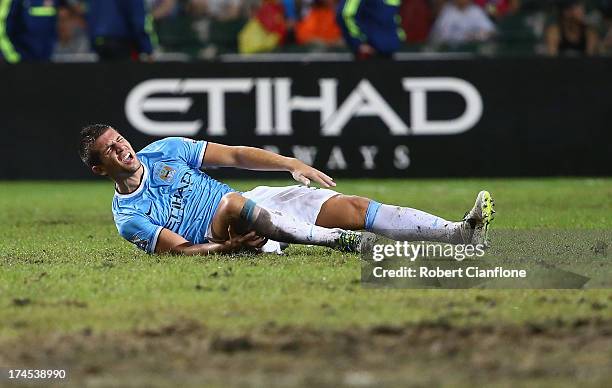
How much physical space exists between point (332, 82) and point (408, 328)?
11.0 m

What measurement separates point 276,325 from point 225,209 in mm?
2302

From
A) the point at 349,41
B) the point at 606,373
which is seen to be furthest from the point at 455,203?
the point at 606,373

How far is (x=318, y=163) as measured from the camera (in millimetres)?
17109

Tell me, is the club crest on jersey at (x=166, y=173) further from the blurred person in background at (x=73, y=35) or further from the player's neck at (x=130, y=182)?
the blurred person in background at (x=73, y=35)

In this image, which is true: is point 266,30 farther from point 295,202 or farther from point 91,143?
point 91,143

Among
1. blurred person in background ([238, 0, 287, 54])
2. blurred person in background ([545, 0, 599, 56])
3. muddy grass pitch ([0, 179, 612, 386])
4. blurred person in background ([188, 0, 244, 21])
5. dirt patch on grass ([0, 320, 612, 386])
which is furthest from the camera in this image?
blurred person in background ([188, 0, 244, 21])

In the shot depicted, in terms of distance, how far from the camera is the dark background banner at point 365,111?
1702cm

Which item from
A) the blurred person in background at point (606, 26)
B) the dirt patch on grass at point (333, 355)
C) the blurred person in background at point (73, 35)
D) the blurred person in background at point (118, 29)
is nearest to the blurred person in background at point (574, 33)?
the blurred person in background at point (606, 26)

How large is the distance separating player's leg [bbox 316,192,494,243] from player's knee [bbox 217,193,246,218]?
0.79m

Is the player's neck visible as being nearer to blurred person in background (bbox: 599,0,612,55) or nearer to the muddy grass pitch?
the muddy grass pitch

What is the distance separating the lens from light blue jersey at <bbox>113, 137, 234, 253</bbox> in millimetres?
8828

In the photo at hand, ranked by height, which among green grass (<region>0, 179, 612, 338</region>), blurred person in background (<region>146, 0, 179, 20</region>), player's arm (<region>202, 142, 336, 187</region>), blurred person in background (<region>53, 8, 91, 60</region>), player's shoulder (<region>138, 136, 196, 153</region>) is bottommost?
green grass (<region>0, 179, 612, 338</region>)

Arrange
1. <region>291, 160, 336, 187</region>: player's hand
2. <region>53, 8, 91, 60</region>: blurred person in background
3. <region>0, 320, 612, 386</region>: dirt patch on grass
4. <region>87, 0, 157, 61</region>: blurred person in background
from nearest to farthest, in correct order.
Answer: <region>0, 320, 612, 386</region>: dirt patch on grass → <region>291, 160, 336, 187</region>: player's hand → <region>87, 0, 157, 61</region>: blurred person in background → <region>53, 8, 91, 60</region>: blurred person in background

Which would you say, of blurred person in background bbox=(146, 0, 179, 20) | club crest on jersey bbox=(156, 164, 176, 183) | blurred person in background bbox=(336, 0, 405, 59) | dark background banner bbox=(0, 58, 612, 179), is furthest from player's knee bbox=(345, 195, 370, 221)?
blurred person in background bbox=(146, 0, 179, 20)
